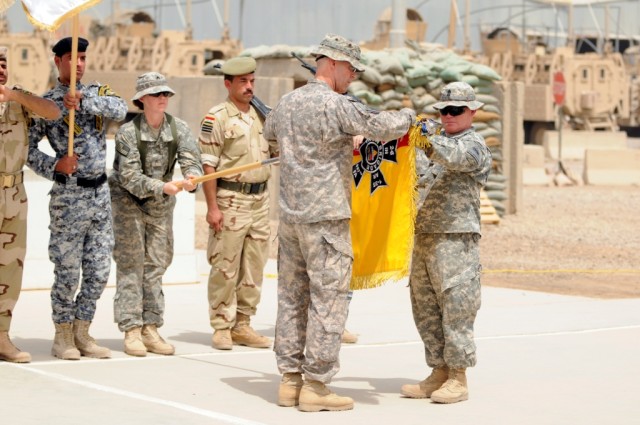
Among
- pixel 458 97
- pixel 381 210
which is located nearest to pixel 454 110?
pixel 458 97

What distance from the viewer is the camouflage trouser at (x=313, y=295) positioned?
721cm

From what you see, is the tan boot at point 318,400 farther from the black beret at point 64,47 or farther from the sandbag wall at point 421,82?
the sandbag wall at point 421,82

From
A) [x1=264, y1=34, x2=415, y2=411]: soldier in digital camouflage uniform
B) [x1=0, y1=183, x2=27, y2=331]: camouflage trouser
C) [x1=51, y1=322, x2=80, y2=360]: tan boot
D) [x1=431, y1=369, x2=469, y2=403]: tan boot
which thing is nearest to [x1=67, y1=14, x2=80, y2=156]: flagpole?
[x1=0, y1=183, x2=27, y2=331]: camouflage trouser

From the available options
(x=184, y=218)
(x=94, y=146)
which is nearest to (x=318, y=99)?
(x=94, y=146)

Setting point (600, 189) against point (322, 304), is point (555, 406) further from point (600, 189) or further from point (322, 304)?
point (600, 189)

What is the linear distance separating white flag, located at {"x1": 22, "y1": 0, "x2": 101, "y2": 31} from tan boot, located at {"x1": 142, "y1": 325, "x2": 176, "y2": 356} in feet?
6.76

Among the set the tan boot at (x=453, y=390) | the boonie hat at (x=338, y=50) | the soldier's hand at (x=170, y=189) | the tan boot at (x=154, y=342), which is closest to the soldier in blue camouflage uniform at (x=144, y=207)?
the tan boot at (x=154, y=342)

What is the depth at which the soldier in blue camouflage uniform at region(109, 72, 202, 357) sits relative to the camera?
8883 mm

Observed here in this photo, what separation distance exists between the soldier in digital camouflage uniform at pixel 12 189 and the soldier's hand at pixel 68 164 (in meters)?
0.23

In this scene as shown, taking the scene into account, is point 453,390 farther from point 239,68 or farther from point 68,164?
point 239,68

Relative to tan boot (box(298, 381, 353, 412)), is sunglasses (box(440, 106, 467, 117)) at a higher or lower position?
higher

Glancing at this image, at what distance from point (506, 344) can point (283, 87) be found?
10380mm

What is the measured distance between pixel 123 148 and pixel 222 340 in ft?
4.70

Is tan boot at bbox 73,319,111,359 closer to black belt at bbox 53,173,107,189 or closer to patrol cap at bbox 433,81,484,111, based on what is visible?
black belt at bbox 53,173,107,189
